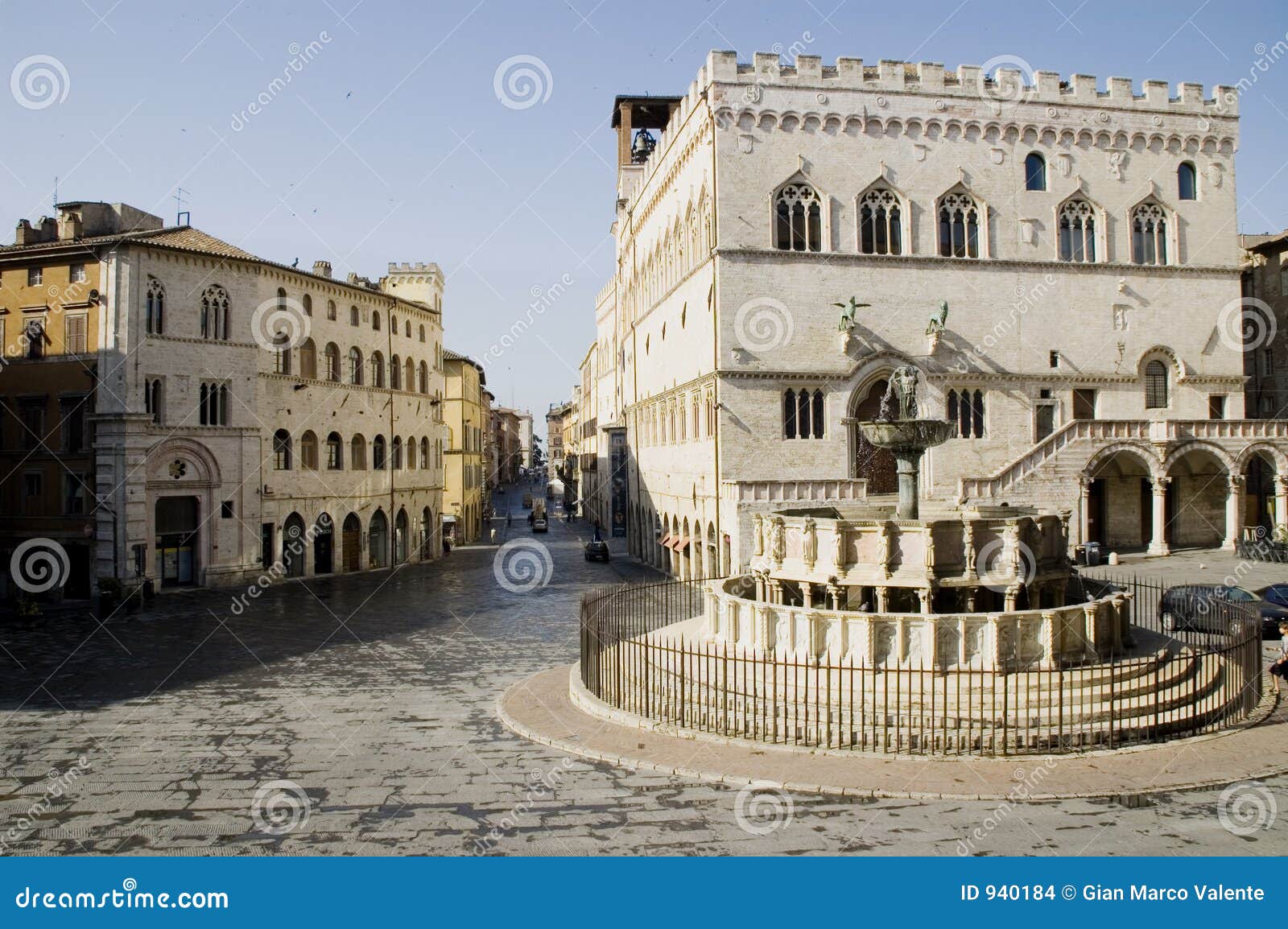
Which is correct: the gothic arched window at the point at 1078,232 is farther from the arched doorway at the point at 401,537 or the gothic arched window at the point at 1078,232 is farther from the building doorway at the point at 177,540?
the building doorway at the point at 177,540

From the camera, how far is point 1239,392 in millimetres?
38031

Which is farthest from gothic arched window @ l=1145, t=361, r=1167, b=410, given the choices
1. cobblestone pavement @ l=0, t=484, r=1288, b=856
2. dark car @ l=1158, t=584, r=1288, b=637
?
cobblestone pavement @ l=0, t=484, r=1288, b=856

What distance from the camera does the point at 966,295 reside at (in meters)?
35.1

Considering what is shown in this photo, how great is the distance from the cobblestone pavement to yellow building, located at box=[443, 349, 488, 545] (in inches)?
1475

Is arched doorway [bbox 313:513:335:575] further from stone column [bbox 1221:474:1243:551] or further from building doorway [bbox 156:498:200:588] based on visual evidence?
stone column [bbox 1221:474:1243:551]

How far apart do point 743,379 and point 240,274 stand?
2058 centimetres

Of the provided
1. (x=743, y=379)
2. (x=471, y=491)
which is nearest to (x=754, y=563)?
(x=743, y=379)

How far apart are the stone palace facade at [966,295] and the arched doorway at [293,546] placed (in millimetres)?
15684

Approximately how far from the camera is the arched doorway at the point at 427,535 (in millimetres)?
48969

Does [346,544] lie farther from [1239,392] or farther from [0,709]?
[1239,392]

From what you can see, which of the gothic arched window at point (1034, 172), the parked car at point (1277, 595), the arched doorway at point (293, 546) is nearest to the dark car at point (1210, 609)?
the parked car at point (1277, 595)

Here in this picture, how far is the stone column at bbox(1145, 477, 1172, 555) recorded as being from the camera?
111ft

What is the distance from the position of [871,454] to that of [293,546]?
2398 centimetres

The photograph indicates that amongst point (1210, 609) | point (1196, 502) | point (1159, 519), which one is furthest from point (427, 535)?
point (1210, 609)
